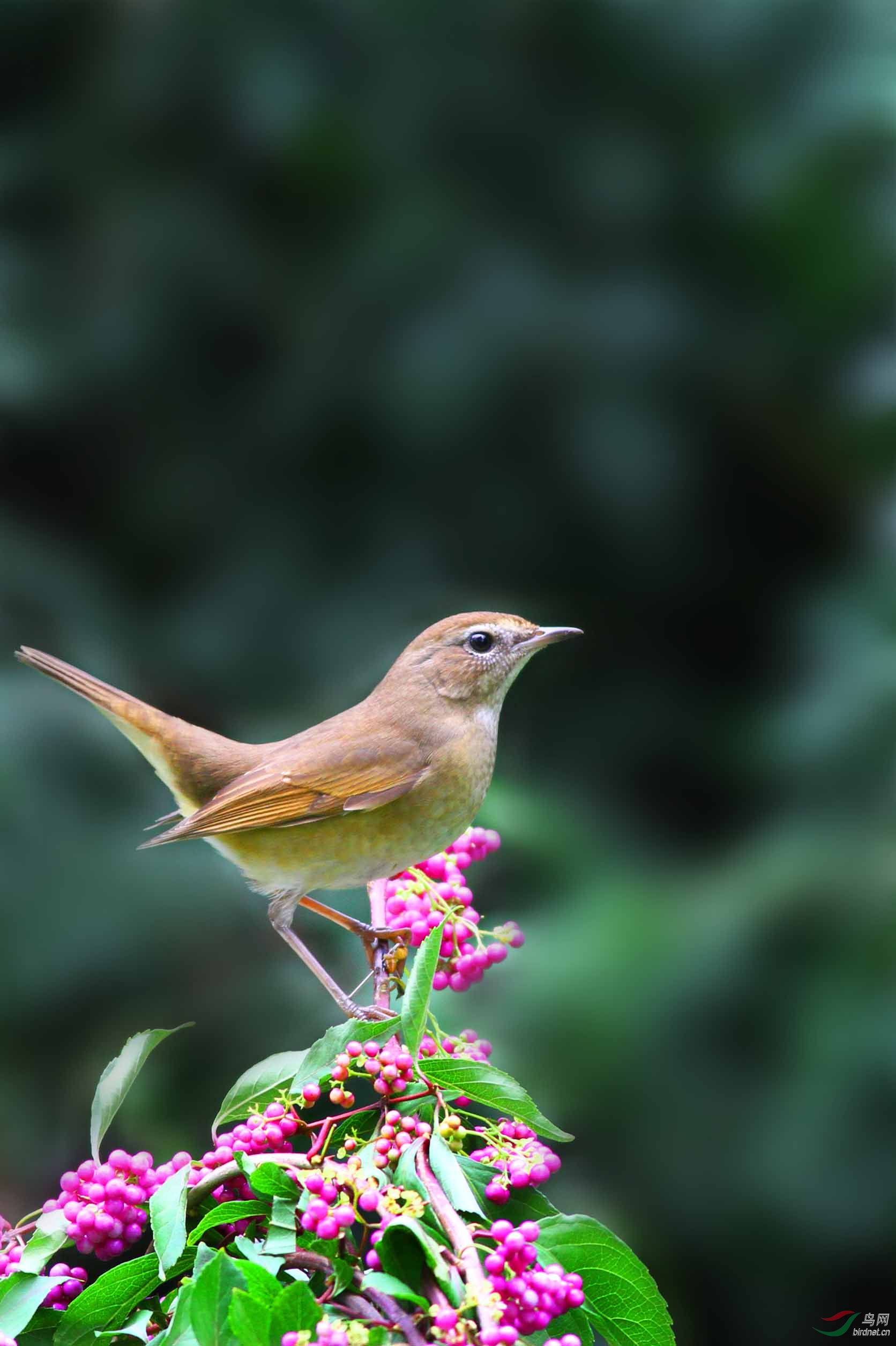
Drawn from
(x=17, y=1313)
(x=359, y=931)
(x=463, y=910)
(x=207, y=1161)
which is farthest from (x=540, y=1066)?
(x=17, y=1313)

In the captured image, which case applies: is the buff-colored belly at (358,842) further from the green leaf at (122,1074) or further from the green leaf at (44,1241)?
the green leaf at (44,1241)

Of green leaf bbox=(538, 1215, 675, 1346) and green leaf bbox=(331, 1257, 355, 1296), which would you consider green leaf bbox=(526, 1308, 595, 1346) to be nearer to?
green leaf bbox=(538, 1215, 675, 1346)

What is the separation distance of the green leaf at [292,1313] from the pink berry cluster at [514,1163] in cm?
22

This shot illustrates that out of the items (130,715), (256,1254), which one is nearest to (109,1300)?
(256,1254)

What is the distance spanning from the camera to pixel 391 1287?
2.52 ft

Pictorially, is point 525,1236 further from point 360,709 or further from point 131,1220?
point 360,709

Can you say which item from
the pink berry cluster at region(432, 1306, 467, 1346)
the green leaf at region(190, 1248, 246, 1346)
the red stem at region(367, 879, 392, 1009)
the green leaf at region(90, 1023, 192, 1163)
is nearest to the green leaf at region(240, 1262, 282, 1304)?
the green leaf at region(190, 1248, 246, 1346)

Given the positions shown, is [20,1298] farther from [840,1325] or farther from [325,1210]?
[840,1325]

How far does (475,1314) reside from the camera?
784 millimetres

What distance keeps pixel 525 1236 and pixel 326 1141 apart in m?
0.21

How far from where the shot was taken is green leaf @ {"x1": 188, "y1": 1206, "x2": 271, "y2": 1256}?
895 mm

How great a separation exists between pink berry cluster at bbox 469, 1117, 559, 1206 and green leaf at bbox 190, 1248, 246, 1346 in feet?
0.74

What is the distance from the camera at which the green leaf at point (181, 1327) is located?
785mm

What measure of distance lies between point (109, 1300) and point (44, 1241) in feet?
0.34
